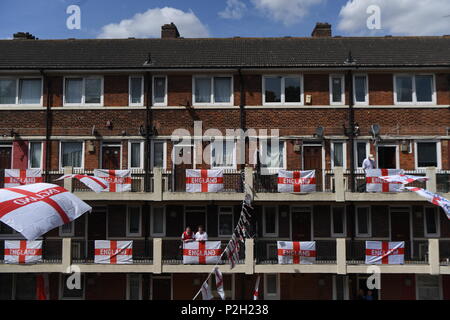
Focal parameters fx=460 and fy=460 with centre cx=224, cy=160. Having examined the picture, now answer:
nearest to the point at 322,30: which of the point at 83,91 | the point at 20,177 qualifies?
the point at 83,91

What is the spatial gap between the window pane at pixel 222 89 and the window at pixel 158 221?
4.77 m

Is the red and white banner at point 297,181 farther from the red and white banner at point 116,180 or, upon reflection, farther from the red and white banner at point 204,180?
the red and white banner at point 116,180

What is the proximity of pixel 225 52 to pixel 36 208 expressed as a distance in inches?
488

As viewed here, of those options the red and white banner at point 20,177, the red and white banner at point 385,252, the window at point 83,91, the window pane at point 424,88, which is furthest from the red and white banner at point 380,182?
the red and white banner at point 20,177

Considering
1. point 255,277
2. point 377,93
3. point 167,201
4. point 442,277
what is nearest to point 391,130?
point 377,93

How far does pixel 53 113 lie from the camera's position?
57.7 ft

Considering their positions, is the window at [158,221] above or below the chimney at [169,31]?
below

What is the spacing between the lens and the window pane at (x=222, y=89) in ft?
57.8

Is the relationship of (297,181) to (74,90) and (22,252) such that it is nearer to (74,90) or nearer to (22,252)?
(74,90)

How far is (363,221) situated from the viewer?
1725 cm

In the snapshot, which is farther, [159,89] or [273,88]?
[159,89]
